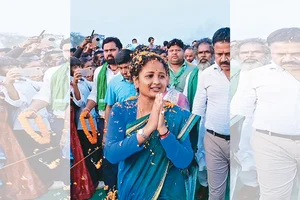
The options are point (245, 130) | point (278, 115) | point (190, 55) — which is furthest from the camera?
point (190, 55)

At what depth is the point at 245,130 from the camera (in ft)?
9.72

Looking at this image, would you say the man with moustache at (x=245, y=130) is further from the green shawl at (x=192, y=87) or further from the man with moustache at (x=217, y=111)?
the green shawl at (x=192, y=87)

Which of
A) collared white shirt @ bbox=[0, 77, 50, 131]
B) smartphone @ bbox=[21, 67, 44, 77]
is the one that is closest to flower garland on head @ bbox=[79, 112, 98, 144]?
collared white shirt @ bbox=[0, 77, 50, 131]

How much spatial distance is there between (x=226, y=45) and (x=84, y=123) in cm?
120

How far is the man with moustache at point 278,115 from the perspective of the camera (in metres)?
2.85

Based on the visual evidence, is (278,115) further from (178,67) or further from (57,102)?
(57,102)

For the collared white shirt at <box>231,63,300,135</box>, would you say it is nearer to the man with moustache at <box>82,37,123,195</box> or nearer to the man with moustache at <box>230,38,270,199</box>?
the man with moustache at <box>230,38,270,199</box>

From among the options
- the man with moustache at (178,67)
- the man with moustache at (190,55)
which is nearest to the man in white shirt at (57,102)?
the man with moustache at (178,67)

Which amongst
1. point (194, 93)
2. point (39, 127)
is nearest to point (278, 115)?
point (194, 93)

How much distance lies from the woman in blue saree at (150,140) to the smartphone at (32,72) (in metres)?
0.65

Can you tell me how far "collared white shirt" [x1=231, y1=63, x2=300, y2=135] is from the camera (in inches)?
112

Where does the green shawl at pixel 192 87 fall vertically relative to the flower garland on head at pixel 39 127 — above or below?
above

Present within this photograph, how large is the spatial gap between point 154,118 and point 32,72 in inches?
39.0

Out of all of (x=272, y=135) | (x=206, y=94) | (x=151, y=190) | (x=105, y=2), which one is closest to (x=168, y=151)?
(x=151, y=190)
